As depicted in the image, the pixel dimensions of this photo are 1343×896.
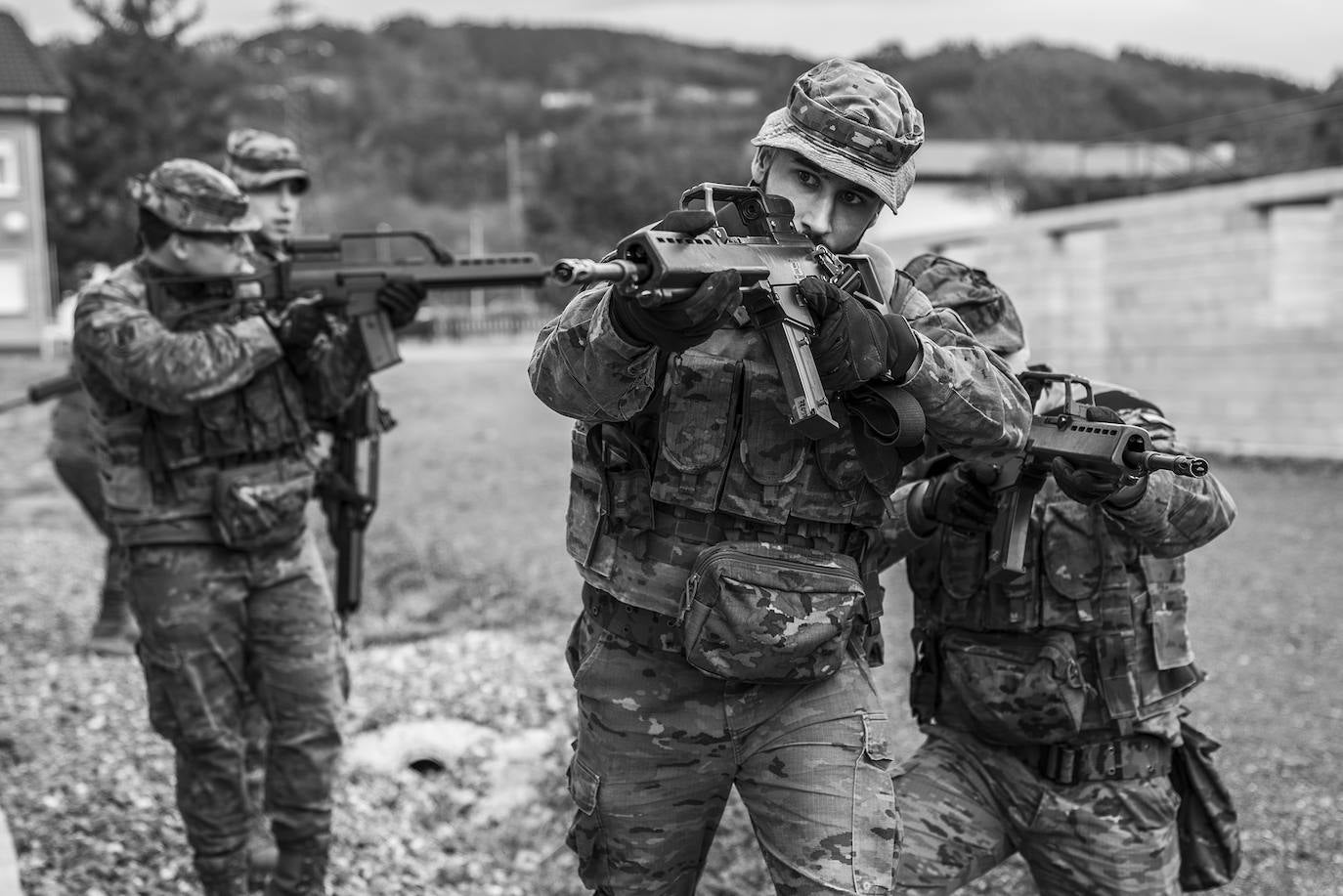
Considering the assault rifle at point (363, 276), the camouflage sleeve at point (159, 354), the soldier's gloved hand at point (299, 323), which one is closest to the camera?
the camouflage sleeve at point (159, 354)

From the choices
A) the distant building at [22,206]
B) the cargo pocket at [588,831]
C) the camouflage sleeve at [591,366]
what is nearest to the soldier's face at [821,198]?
the camouflage sleeve at [591,366]

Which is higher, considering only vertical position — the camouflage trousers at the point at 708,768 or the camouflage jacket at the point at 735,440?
the camouflage jacket at the point at 735,440

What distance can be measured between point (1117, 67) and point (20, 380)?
177 feet

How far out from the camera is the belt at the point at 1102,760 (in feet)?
10.4

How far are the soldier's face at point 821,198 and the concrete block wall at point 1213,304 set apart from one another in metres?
9.43

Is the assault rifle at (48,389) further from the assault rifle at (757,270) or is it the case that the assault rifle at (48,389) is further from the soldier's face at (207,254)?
the assault rifle at (757,270)

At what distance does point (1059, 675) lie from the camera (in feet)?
10.3

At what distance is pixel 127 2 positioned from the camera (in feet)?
117

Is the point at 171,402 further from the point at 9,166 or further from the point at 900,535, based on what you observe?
the point at 9,166

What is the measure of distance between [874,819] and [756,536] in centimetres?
61

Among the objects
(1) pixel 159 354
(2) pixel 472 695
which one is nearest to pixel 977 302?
(1) pixel 159 354

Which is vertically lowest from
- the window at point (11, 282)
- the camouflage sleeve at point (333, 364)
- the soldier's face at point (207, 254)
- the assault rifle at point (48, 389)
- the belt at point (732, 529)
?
the window at point (11, 282)

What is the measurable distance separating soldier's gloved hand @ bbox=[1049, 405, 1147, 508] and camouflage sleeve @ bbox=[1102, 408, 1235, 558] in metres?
0.04

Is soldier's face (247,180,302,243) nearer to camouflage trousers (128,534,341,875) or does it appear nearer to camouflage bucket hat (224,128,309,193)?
camouflage bucket hat (224,128,309,193)
